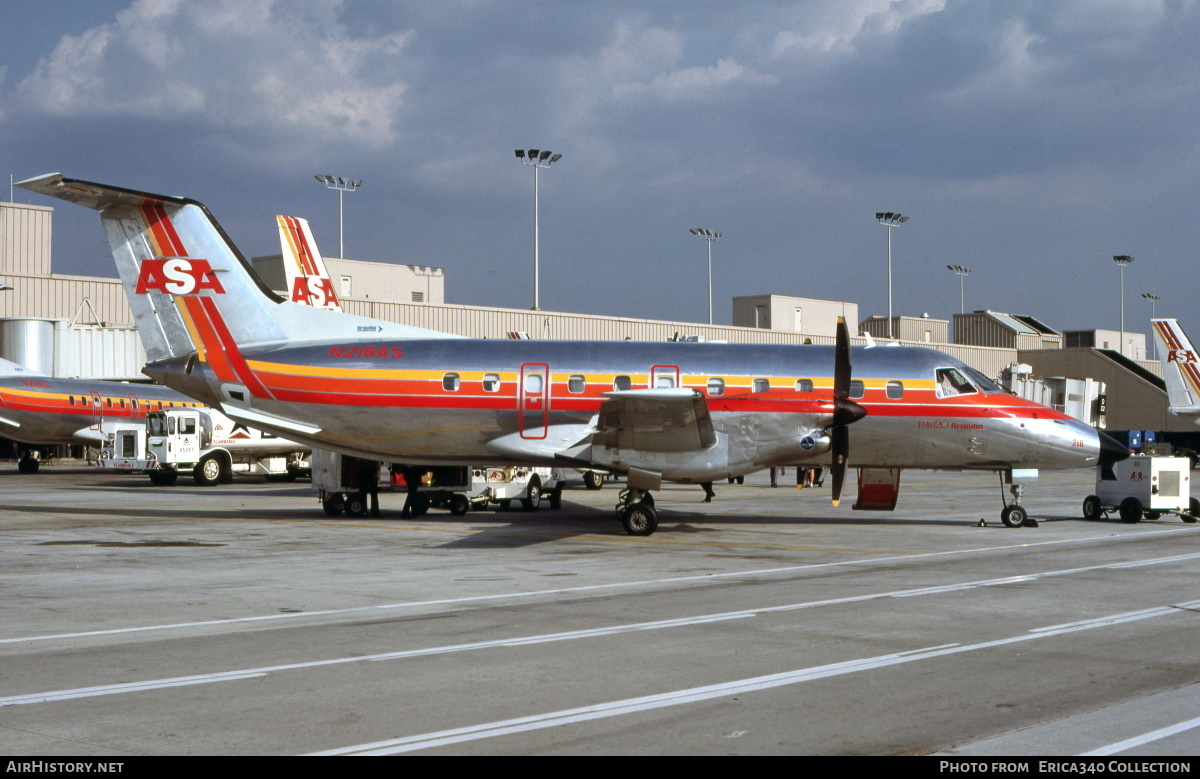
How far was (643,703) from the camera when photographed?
778 cm

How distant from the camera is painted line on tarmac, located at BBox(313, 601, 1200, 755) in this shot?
6.72 meters

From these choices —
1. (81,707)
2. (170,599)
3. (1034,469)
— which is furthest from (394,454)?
(81,707)

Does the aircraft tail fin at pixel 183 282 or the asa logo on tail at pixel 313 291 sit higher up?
the asa logo on tail at pixel 313 291

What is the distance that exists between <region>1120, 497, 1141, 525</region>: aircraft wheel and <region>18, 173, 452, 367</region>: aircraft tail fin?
20139 mm

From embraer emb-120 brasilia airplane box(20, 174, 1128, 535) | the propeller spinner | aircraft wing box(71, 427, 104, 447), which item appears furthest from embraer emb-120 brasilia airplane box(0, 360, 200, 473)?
the propeller spinner

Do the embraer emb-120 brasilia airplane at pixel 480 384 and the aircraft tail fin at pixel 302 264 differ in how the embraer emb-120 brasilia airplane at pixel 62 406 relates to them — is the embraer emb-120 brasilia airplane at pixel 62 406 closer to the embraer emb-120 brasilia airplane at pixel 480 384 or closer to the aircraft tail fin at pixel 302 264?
the aircraft tail fin at pixel 302 264

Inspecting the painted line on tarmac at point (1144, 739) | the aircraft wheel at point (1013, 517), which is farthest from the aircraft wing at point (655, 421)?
the painted line on tarmac at point (1144, 739)

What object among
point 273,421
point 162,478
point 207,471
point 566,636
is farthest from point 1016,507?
point 162,478

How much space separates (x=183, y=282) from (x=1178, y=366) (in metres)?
34.4

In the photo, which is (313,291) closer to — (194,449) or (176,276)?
(194,449)

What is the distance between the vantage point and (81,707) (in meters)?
7.56

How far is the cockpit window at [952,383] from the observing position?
75.8 feet
